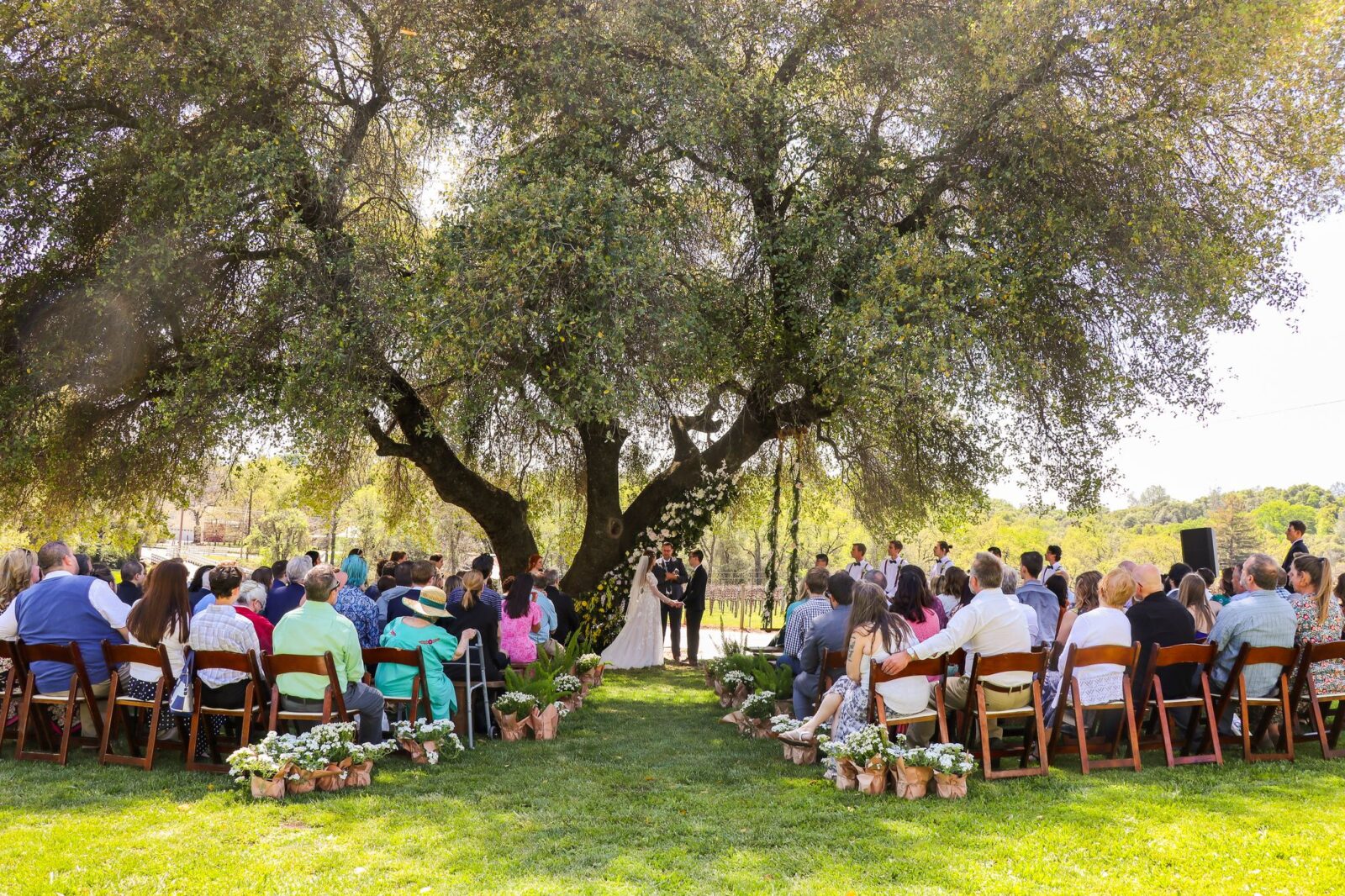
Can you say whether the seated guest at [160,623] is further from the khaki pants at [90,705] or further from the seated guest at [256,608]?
the seated guest at [256,608]

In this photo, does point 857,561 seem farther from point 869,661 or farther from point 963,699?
point 869,661

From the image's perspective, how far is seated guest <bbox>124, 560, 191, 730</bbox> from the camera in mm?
7062

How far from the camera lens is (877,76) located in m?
12.1

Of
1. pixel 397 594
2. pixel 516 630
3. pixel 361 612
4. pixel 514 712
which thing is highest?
pixel 397 594

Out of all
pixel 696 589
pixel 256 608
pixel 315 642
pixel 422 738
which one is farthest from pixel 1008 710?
pixel 696 589

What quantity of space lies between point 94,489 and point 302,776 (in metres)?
8.52

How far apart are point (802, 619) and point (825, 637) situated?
47.5 inches

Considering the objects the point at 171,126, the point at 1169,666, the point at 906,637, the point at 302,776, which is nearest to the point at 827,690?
the point at 906,637

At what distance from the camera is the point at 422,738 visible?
7.22 metres

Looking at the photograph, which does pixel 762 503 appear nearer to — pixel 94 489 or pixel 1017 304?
pixel 1017 304

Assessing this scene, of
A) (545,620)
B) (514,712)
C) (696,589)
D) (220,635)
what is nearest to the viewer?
(220,635)

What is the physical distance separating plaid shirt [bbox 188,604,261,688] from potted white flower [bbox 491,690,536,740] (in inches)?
92.4

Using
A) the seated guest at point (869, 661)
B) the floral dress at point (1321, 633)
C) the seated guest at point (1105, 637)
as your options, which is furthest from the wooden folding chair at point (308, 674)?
the floral dress at point (1321, 633)

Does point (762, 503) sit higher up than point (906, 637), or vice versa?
point (762, 503)
